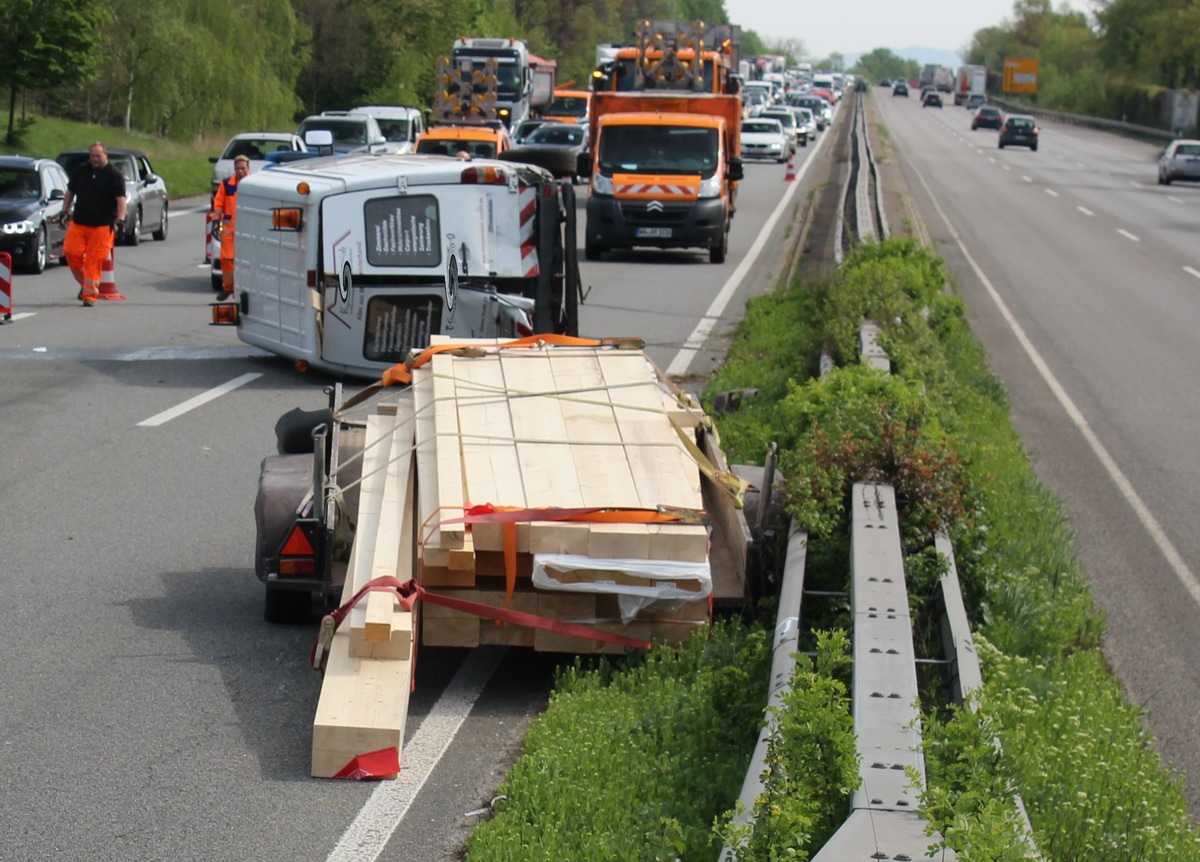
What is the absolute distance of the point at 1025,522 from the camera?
9375 millimetres

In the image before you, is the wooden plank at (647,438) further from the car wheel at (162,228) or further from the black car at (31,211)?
the car wheel at (162,228)

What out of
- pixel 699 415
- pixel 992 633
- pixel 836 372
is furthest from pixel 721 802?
pixel 836 372

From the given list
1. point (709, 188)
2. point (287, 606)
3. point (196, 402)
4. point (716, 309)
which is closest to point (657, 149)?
point (709, 188)

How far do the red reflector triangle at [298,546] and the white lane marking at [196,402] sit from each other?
560 centimetres

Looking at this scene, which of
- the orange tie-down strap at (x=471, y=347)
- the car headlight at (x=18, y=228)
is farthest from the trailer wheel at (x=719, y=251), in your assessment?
the orange tie-down strap at (x=471, y=347)

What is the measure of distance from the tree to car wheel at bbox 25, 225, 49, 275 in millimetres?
19665

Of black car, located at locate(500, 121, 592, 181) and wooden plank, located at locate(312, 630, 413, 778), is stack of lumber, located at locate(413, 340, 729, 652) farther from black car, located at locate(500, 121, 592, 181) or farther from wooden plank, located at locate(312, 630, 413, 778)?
black car, located at locate(500, 121, 592, 181)

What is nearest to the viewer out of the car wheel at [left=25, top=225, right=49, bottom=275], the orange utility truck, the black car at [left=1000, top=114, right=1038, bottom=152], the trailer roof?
the trailer roof

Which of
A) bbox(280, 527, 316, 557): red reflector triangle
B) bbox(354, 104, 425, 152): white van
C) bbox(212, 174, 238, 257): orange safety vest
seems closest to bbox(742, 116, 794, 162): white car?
bbox(354, 104, 425, 152): white van

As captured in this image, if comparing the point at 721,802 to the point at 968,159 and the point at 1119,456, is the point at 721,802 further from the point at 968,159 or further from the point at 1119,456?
the point at 968,159

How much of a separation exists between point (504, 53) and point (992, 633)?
172 feet

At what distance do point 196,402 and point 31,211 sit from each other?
11.2m

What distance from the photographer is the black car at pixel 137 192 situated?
27.6 metres

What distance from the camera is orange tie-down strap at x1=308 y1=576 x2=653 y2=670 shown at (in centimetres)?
643
